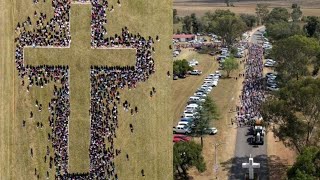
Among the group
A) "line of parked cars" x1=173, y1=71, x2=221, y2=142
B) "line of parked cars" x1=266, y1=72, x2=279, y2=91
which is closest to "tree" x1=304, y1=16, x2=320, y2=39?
"line of parked cars" x1=266, y1=72, x2=279, y2=91

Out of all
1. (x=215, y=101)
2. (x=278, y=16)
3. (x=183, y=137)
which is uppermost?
(x=278, y=16)

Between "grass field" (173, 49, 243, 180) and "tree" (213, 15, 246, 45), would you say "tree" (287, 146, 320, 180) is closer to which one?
"grass field" (173, 49, 243, 180)

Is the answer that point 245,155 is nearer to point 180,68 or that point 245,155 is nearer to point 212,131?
point 212,131

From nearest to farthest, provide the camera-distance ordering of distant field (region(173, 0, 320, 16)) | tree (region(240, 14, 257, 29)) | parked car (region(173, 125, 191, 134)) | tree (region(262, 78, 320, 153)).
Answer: tree (region(262, 78, 320, 153)) → parked car (region(173, 125, 191, 134)) → tree (region(240, 14, 257, 29)) → distant field (region(173, 0, 320, 16))

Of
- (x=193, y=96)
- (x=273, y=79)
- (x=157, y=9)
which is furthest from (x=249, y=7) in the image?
(x=157, y=9)

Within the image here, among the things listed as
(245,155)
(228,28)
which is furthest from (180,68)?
(245,155)

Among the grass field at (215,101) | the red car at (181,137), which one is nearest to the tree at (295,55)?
the grass field at (215,101)

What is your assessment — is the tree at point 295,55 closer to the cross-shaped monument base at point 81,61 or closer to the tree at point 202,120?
the tree at point 202,120
